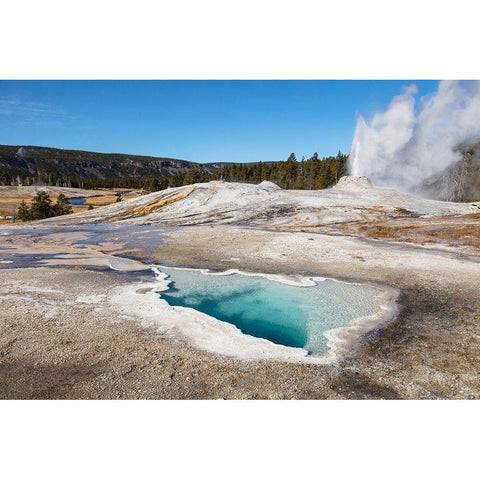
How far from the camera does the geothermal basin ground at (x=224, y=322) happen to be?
19.7 feet

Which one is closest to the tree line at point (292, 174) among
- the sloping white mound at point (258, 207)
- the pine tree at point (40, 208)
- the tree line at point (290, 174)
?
the tree line at point (290, 174)

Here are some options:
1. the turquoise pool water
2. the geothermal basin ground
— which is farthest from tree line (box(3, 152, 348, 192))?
the turquoise pool water

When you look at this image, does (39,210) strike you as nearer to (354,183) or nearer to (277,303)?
(354,183)

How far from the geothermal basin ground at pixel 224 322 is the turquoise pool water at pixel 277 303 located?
17 cm

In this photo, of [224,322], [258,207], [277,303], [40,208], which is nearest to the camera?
[224,322]

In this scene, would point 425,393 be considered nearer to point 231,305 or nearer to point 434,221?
point 231,305

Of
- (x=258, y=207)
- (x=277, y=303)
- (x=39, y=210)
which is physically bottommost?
(x=39, y=210)

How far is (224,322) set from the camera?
895 centimetres

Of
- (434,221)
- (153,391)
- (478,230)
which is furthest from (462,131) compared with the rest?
(153,391)

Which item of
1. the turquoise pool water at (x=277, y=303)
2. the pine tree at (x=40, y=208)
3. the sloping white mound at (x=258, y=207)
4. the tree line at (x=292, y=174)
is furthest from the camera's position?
the tree line at (x=292, y=174)

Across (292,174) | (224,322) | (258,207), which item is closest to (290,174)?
(292,174)

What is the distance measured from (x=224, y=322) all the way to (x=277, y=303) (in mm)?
2717

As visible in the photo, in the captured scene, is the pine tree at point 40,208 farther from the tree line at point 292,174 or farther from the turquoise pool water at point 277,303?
the turquoise pool water at point 277,303

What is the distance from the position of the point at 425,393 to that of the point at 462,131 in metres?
58.5
